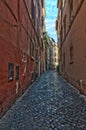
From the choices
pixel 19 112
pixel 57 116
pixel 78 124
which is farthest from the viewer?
pixel 19 112

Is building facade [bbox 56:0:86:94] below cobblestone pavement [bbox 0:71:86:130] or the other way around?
the other way around

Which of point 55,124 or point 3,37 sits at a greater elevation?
point 3,37

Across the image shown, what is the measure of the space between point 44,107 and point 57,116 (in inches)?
59.5

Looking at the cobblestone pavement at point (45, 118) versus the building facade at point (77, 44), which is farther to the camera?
the building facade at point (77, 44)

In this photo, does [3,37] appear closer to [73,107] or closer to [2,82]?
[2,82]

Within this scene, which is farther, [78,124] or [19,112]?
[19,112]

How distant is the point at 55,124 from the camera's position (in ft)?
19.6

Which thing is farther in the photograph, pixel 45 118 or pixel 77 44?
pixel 77 44

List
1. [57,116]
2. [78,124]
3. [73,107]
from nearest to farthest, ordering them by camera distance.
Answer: [78,124] → [57,116] → [73,107]

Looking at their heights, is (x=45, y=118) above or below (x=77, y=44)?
below

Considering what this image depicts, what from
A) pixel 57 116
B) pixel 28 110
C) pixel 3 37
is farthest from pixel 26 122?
pixel 3 37

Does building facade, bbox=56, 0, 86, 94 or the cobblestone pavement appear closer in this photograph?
the cobblestone pavement

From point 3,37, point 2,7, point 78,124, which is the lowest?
point 78,124

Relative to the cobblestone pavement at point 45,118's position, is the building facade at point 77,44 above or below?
above
